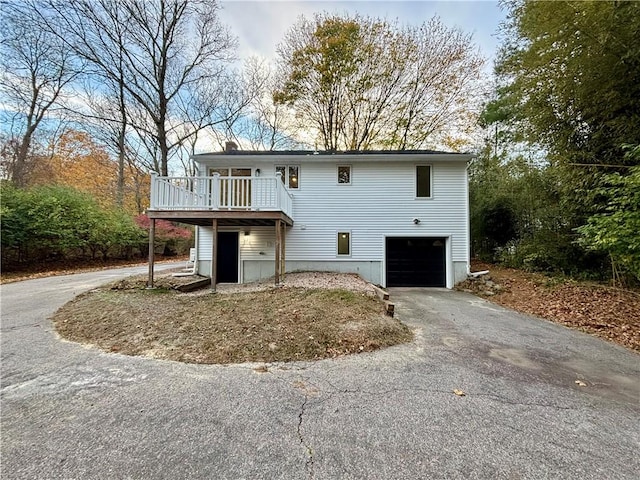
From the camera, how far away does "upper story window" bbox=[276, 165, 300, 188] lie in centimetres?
1033

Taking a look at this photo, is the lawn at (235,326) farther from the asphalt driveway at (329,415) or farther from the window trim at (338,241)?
the window trim at (338,241)

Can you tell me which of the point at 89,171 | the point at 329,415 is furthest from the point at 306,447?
the point at 89,171

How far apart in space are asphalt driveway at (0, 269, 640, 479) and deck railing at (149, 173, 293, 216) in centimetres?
439

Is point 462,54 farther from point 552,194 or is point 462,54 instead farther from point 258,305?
point 258,305

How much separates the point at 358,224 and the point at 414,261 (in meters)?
2.45

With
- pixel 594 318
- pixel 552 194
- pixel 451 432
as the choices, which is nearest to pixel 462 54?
pixel 552 194

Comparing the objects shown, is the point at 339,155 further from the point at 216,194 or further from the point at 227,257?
the point at 227,257

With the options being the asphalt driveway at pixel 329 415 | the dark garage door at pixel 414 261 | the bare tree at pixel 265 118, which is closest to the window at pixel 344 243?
the dark garage door at pixel 414 261

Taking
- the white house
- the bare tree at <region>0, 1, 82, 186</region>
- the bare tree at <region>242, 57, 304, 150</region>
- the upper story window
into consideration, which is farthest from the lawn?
the bare tree at <region>242, 57, 304, 150</region>

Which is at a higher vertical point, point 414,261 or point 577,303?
point 414,261

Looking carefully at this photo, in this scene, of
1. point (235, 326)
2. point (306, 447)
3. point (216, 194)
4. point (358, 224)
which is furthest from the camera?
point (358, 224)

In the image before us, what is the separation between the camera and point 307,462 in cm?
197

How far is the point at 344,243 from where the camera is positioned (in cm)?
1034

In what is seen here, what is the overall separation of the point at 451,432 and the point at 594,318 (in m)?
5.84
